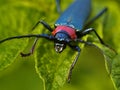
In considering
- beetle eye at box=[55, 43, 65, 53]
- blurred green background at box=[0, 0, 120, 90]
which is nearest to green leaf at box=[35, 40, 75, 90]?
beetle eye at box=[55, 43, 65, 53]

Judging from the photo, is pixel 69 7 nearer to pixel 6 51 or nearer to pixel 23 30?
pixel 23 30

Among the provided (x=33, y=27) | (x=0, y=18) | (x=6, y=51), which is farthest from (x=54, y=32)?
(x=6, y=51)

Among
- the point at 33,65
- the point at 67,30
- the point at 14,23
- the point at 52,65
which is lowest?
the point at 52,65

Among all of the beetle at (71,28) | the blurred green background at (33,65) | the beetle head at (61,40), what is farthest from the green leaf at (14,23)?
the beetle head at (61,40)

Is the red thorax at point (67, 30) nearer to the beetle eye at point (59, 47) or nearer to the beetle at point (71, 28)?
the beetle at point (71, 28)

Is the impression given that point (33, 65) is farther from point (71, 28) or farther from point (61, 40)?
point (71, 28)

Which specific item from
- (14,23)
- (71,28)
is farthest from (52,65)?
(71,28)
